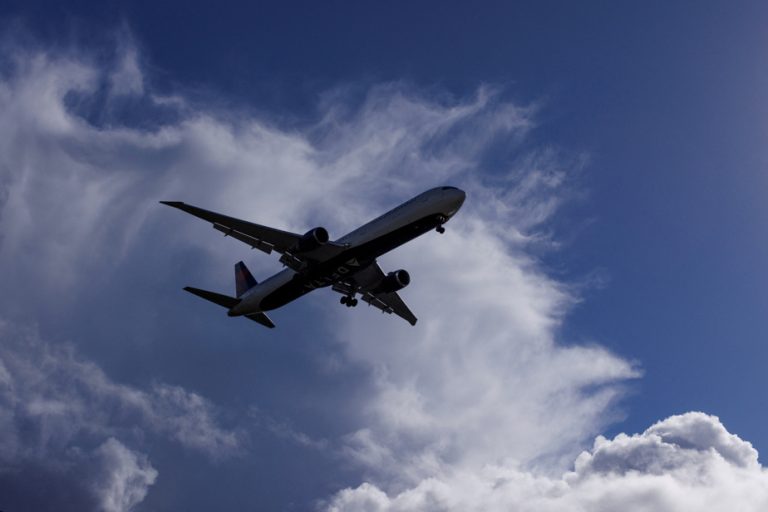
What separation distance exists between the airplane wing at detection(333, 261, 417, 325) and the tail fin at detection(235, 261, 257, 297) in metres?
12.4

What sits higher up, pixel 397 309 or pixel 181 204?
pixel 397 309

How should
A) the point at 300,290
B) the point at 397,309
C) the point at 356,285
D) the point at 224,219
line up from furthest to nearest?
1. the point at 397,309
2. the point at 356,285
3. the point at 300,290
4. the point at 224,219

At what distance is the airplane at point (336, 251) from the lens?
173 ft

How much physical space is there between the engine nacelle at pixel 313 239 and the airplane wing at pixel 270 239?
34.7 inches

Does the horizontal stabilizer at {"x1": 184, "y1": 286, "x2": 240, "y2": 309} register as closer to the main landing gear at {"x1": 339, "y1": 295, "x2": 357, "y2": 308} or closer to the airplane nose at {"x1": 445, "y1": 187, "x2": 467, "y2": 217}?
the main landing gear at {"x1": 339, "y1": 295, "x2": 357, "y2": 308}

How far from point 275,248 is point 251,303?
841 centimetres

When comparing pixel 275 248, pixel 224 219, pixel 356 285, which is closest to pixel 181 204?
pixel 224 219

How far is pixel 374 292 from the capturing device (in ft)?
216

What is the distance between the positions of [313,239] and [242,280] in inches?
901

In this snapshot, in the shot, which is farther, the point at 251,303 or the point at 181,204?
Result: the point at 251,303

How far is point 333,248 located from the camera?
56.3 meters

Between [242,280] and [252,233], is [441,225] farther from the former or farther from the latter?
[242,280]

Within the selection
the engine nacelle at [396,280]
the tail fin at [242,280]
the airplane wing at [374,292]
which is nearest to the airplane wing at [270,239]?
the airplane wing at [374,292]

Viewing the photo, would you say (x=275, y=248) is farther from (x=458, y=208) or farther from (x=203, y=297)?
(x=458, y=208)
